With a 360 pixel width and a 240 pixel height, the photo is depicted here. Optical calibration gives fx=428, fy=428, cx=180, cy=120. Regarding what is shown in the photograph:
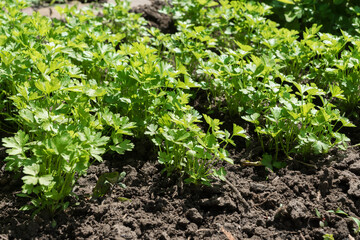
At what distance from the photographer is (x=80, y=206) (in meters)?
2.22

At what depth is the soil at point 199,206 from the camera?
2135 millimetres

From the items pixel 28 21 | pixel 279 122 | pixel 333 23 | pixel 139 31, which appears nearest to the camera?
pixel 279 122

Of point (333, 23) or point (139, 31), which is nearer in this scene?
point (139, 31)

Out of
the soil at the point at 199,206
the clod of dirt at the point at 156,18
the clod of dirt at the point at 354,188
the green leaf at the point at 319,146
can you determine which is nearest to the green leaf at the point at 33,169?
the soil at the point at 199,206

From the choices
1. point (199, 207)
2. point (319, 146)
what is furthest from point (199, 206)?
point (319, 146)

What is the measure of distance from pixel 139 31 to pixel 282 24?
5.10 ft

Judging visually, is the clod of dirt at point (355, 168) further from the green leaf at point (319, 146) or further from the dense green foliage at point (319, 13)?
the dense green foliage at point (319, 13)

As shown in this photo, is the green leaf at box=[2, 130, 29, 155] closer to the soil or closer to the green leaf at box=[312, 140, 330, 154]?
the soil

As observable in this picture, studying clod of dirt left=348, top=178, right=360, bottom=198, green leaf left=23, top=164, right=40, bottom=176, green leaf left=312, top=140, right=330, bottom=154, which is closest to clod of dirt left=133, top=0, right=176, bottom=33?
green leaf left=312, top=140, right=330, bottom=154

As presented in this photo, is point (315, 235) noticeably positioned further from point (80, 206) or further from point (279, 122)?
point (80, 206)

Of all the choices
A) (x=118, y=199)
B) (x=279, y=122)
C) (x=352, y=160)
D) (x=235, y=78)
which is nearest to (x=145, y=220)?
(x=118, y=199)

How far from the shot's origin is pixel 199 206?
2.31m

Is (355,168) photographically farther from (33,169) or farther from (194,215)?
(33,169)

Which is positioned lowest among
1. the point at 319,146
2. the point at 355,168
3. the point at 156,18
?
the point at 156,18
